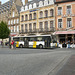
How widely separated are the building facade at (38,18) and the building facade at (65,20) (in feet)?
4.83

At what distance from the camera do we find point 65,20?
31.3m

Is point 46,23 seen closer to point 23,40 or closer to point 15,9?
point 23,40

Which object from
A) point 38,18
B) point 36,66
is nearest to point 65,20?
point 38,18

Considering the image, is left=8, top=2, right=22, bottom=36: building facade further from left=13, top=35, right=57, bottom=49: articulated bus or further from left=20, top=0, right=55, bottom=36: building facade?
left=13, top=35, right=57, bottom=49: articulated bus

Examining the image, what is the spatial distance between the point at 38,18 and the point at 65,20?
8.22 meters

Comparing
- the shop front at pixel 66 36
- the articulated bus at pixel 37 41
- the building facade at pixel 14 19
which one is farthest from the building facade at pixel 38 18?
the articulated bus at pixel 37 41

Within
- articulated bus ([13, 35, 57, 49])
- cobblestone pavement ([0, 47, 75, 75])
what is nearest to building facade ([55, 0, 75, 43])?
articulated bus ([13, 35, 57, 49])

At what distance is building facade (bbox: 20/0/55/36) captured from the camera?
3388cm

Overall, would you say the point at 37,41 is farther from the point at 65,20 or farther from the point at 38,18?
the point at 38,18

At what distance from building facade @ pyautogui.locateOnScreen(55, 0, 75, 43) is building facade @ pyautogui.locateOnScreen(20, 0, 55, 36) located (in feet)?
4.83

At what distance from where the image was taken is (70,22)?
30.9 m

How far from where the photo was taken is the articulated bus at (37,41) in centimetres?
2410

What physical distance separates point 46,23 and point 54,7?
15.5 feet

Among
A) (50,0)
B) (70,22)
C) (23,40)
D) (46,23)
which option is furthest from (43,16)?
(23,40)
